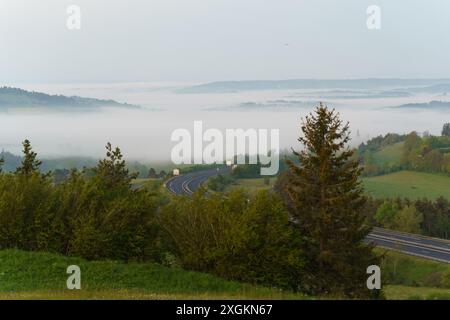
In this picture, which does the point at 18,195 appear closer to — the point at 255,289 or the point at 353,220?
the point at 255,289

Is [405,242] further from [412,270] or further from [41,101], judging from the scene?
[41,101]

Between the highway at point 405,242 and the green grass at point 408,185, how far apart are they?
88.1 feet

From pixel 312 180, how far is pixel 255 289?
9080 millimetres

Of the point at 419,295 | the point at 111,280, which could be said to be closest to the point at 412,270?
the point at 419,295

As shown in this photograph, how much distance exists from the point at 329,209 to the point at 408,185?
101 meters

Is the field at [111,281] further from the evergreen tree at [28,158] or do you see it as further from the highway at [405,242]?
the highway at [405,242]

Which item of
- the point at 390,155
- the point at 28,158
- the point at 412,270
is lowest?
the point at 412,270

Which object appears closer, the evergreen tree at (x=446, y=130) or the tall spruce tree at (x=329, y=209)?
the tall spruce tree at (x=329, y=209)

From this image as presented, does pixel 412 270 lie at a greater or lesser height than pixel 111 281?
lesser

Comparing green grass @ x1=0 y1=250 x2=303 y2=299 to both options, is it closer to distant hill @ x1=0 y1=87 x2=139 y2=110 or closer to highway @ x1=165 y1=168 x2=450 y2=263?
highway @ x1=165 y1=168 x2=450 y2=263

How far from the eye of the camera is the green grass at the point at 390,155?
472ft

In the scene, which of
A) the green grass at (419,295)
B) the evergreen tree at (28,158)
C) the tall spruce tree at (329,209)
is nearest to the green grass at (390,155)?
the green grass at (419,295)

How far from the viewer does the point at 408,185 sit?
402 ft

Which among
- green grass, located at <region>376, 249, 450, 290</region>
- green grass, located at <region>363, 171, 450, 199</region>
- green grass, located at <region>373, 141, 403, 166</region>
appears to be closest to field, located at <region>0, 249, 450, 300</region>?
green grass, located at <region>376, 249, 450, 290</region>
